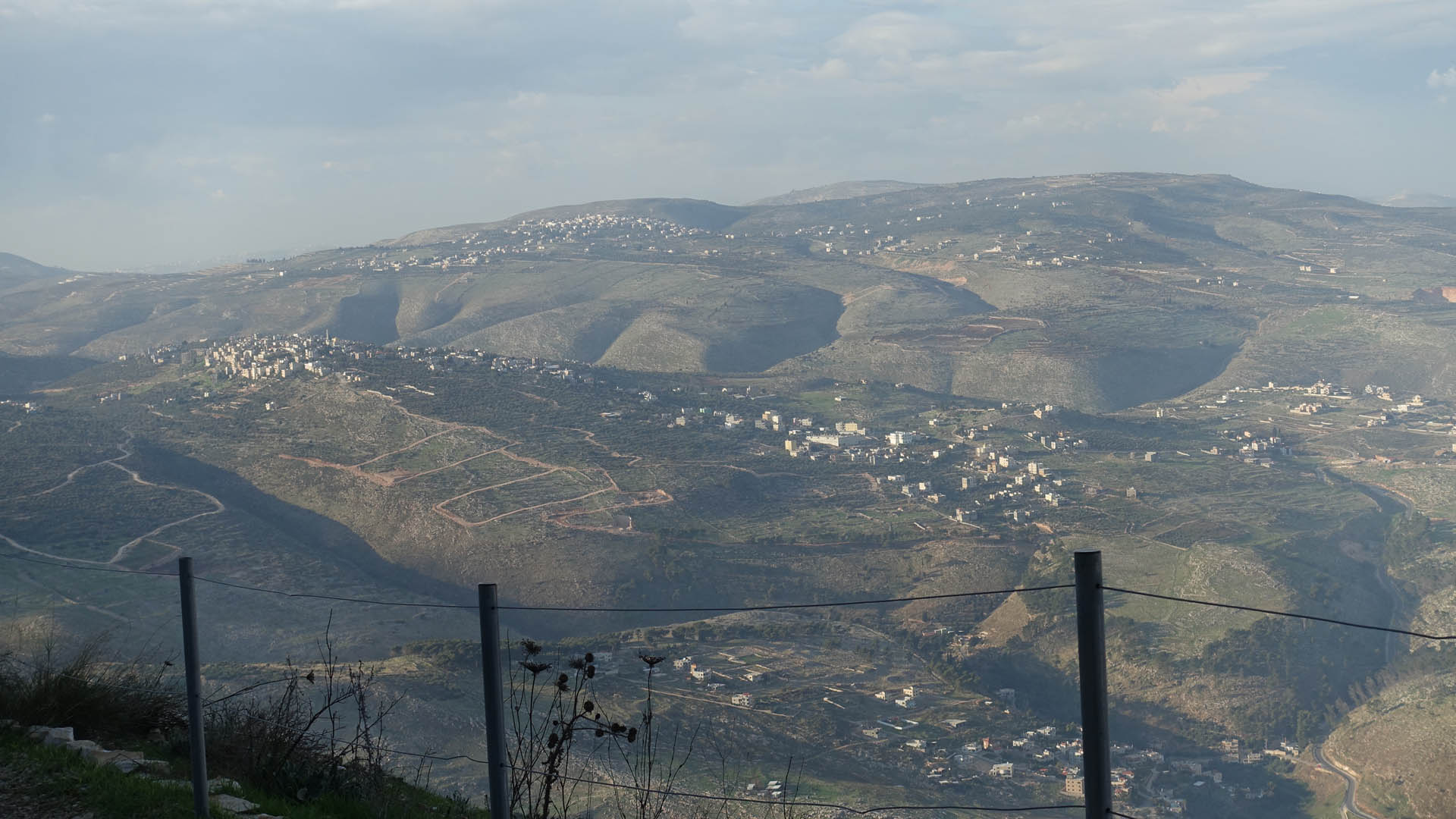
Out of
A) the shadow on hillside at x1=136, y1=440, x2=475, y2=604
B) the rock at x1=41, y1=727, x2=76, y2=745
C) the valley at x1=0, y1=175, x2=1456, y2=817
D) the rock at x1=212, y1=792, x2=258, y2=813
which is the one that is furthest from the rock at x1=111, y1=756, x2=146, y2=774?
the shadow on hillside at x1=136, y1=440, x2=475, y2=604

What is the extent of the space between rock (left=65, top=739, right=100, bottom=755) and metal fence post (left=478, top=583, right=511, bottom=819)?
3053 mm

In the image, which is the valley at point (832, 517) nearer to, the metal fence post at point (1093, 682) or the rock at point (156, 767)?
the rock at point (156, 767)

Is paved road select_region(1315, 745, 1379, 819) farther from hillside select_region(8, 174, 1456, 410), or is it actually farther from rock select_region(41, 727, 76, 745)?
hillside select_region(8, 174, 1456, 410)

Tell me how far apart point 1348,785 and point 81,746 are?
84.2 feet

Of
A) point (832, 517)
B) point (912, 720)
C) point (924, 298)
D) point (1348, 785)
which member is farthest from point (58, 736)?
point (924, 298)

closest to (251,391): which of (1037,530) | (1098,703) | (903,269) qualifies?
(1037,530)

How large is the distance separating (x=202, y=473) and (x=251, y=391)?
1238cm

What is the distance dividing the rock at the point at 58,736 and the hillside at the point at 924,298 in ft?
239

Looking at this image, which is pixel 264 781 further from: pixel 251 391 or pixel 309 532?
pixel 251 391

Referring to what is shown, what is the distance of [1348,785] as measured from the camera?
23.9 metres

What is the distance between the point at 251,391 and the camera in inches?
2243

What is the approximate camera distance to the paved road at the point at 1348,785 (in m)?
21.3

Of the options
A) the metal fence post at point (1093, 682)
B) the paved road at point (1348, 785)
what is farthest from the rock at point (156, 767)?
the paved road at point (1348, 785)

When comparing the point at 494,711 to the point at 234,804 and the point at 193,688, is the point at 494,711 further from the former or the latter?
the point at 234,804
